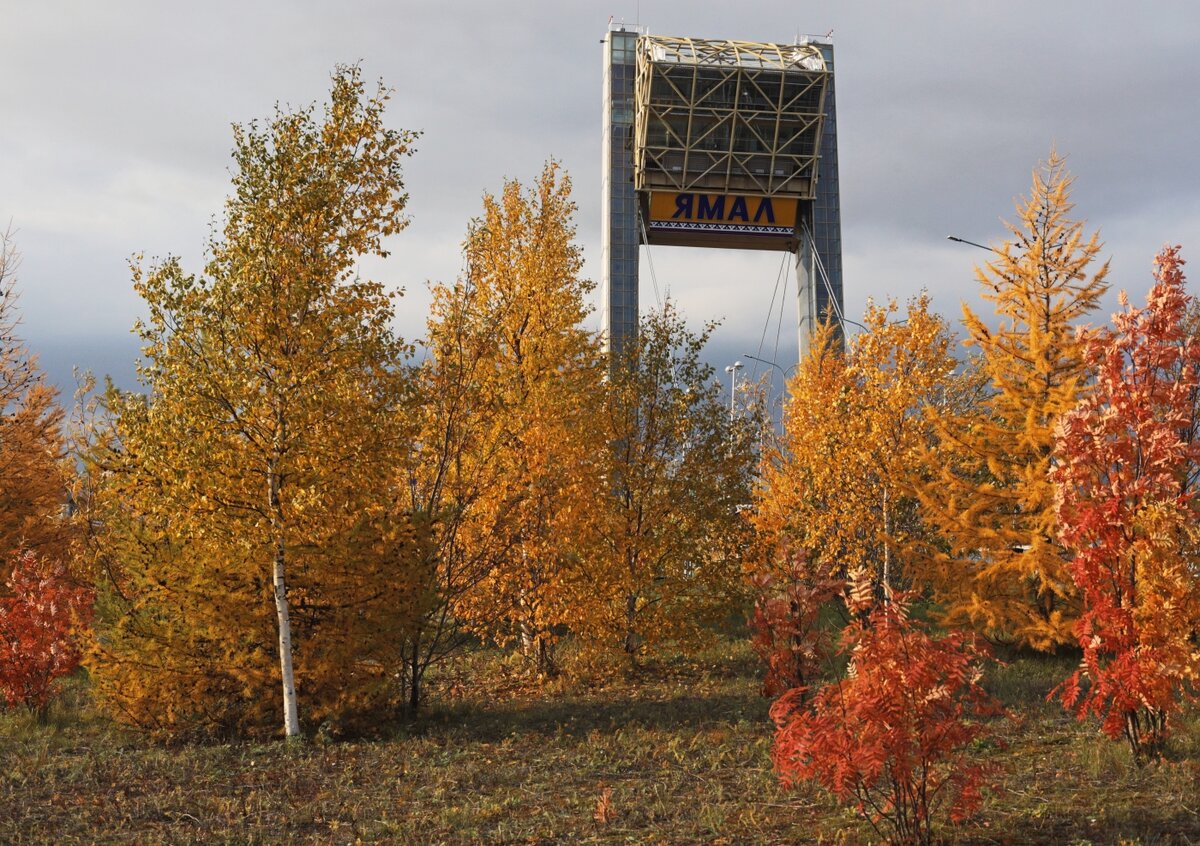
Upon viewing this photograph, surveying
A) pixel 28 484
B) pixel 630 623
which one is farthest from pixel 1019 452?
pixel 28 484

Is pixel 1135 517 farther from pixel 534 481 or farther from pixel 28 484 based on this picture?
pixel 28 484

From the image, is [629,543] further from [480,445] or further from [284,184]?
[284,184]

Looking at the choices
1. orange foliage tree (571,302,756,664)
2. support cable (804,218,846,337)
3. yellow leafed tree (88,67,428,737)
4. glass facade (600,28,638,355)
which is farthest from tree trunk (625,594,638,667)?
support cable (804,218,846,337)

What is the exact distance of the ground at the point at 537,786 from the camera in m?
7.12

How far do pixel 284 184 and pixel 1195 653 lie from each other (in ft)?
32.9

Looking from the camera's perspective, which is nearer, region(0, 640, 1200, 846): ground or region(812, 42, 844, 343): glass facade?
region(0, 640, 1200, 846): ground

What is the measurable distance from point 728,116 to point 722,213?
11.9ft

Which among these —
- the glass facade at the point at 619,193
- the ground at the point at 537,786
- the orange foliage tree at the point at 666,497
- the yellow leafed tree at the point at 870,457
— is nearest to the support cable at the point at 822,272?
the glass facade at the point at 619,193

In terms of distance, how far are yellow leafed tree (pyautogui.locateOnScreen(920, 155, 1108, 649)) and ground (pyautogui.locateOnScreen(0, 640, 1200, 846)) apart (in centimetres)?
234

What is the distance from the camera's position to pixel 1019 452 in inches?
579

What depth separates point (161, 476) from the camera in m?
9.85

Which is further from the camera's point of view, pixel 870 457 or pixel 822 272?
pixel 822 272

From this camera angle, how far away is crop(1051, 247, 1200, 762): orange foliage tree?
790 cm

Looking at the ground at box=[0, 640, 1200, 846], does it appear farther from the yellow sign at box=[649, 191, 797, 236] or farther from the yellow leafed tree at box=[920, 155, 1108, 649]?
the yellow sign at box=[649, 191, 797, 236]
